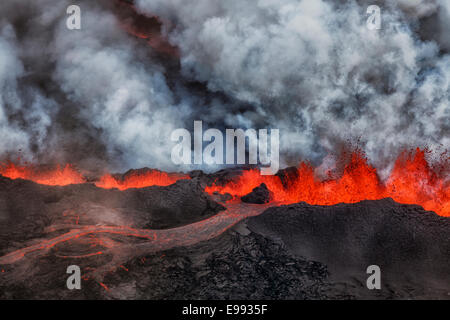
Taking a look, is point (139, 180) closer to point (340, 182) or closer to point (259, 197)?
point (259, 197)

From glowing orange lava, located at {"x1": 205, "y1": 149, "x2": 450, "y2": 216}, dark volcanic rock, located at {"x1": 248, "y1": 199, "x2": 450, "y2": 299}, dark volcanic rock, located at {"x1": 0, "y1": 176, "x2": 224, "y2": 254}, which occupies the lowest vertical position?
dark volcanic rock, located at {"x1": 248, "y1": 199, "x2": 450, "y2": 299}

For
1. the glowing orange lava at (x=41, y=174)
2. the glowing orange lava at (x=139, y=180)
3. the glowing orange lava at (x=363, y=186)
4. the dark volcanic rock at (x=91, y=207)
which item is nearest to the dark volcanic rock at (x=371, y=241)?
the glowing orange lava at (x=363, y=186)

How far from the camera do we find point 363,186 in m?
20.3

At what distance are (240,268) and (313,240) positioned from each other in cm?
331

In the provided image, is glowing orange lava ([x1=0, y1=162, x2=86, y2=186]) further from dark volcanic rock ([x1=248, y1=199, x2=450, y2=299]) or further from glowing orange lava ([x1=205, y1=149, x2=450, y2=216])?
dark volcanic rock ([x1=248, y1=199, x2=450, y2=299])

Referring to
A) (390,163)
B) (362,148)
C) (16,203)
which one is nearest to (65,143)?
(16,203)

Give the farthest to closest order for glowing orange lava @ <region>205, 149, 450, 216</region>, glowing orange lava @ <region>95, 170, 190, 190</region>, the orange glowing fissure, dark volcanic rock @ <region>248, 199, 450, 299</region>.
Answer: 1. glowing orange lava @ <region>95, 170, 190, 190</region>
2. the orange glowing fissure
3. glowing orange lava @ <region>205, 149, 450, 216</region>
4. dark volcanic rock @ <region>248, 199, 450, 299</region>

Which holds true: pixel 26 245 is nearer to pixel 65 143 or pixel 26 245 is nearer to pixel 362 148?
pixel 65 143

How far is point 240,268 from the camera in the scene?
10.9 m

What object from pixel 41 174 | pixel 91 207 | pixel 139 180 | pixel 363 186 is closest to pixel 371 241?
pixel 363 186

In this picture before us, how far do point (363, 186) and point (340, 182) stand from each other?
1.41 metres

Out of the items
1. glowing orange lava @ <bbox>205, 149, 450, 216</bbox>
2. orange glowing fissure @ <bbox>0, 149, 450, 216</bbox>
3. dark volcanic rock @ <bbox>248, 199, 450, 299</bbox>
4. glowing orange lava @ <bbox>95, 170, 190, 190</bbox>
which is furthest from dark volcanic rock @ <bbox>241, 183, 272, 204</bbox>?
glowing orange lava @ <bbox>95, 170, 190, 190</bbox>

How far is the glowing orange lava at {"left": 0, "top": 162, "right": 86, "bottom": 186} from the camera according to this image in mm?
23172

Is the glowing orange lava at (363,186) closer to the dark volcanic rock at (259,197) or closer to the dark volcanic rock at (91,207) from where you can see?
the dark volcanic rock at (259,197)
